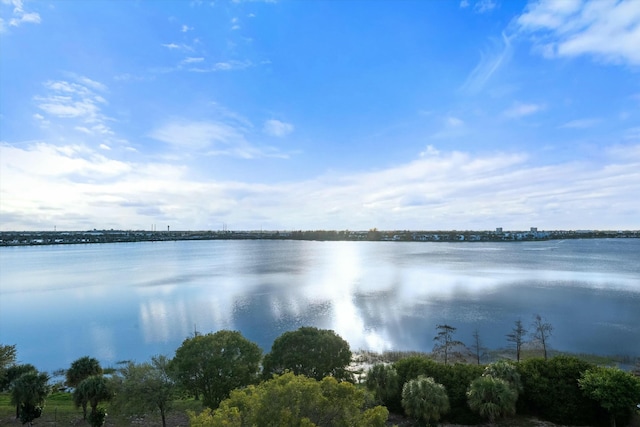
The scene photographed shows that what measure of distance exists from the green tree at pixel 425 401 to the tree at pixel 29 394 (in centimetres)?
2399

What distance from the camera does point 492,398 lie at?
2234cm

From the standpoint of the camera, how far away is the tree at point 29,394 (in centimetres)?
2336

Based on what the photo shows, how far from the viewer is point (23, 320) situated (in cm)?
6178

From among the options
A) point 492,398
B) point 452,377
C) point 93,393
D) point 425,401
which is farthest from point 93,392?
point 492,398

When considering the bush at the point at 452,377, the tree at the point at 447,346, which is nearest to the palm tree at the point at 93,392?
the bush at the point at 452,377

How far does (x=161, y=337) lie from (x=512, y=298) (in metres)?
→ 62.8

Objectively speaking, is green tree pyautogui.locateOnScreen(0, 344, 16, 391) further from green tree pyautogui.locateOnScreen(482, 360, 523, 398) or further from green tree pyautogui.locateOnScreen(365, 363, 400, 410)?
green tree pyautogui.locateOnScreen(482, 360, 523, 398)

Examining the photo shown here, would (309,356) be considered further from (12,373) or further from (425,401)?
(12,373)

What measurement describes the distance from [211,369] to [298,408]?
1433 cm

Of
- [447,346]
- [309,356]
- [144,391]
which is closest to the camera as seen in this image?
[144,391]

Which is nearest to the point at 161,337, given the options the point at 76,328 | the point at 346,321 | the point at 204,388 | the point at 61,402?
the point at 76,328

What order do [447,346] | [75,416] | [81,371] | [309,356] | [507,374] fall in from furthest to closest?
[447,346]
[81,371]
[75,416]
[309,356]
[507,374]

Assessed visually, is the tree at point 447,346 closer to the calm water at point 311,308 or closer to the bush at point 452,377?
the calm water at point 311,308

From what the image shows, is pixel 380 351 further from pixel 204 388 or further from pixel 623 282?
pixel 623 282
